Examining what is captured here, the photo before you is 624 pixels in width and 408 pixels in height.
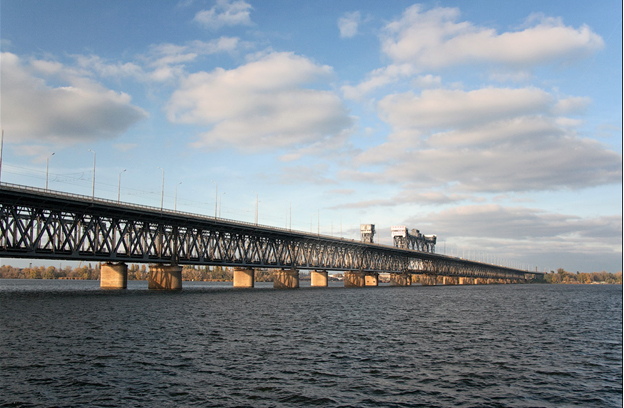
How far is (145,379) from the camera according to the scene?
2214 cm

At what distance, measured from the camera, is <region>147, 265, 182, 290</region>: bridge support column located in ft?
355

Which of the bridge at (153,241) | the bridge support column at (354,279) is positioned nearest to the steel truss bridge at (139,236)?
the bridge at (153,241)

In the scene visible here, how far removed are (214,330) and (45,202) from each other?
5569cm

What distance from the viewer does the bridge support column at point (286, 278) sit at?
150 m

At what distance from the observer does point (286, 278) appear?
150625 millimetres

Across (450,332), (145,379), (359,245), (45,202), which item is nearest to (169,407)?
(145,379)

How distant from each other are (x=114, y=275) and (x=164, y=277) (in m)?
11.0

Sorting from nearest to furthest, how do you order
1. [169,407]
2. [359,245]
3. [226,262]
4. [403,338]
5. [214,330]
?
1. [169,407]
2. [403,338]
3. [214,330]
4. [226,262]
5. [359,245]

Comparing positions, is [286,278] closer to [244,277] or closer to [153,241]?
[244,277]

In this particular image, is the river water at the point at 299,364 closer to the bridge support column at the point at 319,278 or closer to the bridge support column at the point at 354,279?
the bridge support column at the point at 319,278

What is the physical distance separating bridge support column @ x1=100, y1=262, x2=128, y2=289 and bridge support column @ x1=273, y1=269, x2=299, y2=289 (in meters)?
54.5

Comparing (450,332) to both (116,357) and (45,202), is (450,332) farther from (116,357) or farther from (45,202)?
(45,202)

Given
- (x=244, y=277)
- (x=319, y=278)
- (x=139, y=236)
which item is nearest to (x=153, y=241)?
(x=139, y=236)

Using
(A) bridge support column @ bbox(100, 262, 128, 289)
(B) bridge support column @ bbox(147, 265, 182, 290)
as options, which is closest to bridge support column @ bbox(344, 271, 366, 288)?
(B) bridge support column @ bbox(147, 265, 182, 290)
